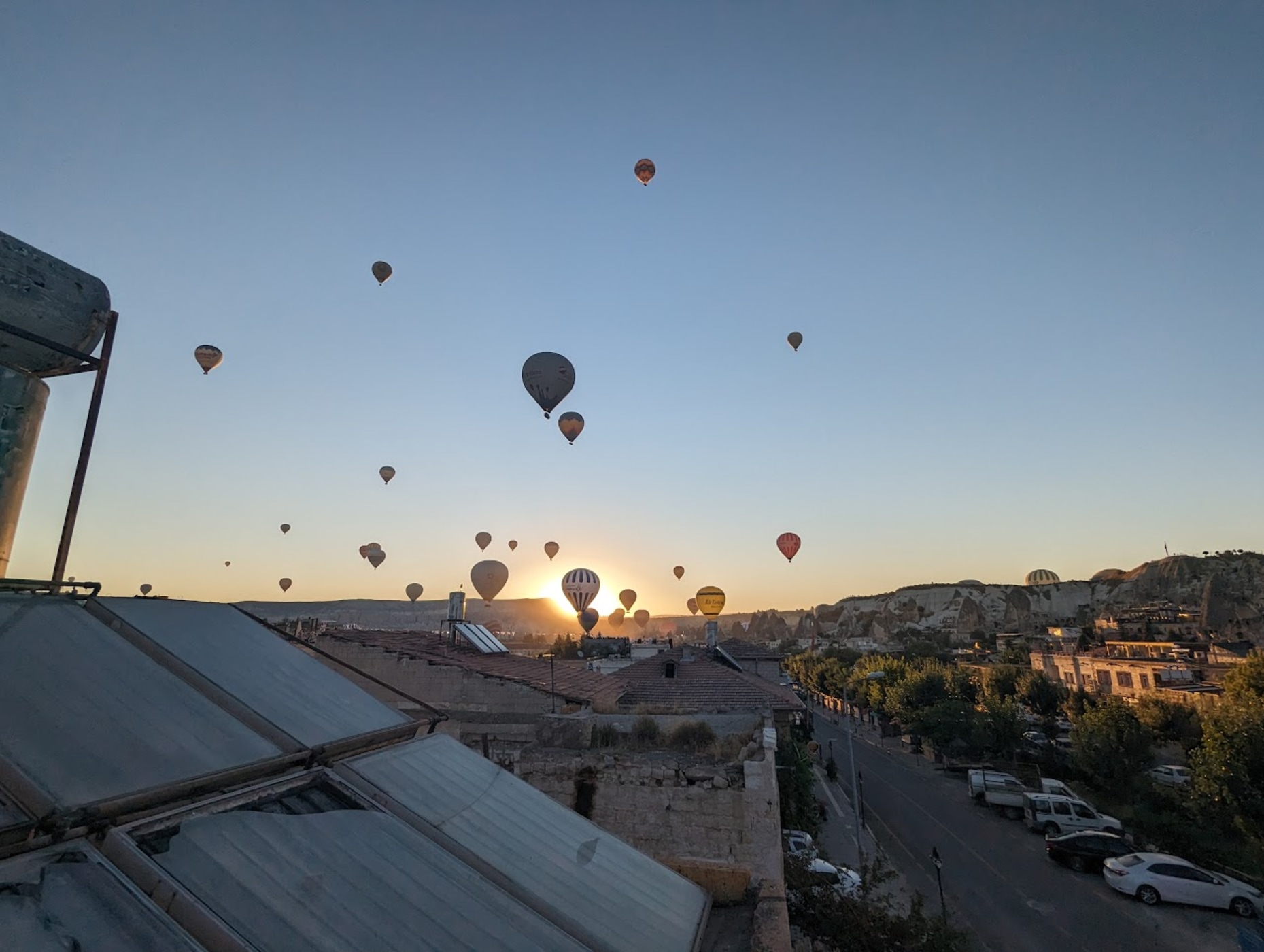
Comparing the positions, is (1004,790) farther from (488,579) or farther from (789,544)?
(488,579)

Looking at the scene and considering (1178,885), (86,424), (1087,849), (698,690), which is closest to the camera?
(86,424)

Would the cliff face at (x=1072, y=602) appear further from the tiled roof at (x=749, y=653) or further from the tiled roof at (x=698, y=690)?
the tiled roof at (x=698, y=690)

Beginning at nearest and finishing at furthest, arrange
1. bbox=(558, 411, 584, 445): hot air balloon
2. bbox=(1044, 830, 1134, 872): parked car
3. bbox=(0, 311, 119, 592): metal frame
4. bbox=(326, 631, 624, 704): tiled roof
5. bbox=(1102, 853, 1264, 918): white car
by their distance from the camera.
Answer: bbox=(0, 311, 119, 592): metal frame, bbox=(1102, 853, 1264, 918): white car, bbox=(326, 631, 624, 704): tiled roof, bbox=(1044, 830, 1134, 872): parked car, bbox=(558, 411, 584, 445): hot air balloon

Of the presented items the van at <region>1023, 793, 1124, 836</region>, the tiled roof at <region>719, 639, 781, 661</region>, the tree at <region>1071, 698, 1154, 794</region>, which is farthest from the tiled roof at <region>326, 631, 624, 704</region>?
the tree at <region>1071, 698, 1154, 794</region>

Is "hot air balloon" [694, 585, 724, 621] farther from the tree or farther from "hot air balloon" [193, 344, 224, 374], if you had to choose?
"hot air balloon" [193, 344, 224, 374]

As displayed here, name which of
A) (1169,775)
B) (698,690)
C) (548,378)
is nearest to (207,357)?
(548,378)

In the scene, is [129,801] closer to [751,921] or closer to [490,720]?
[751,921]
